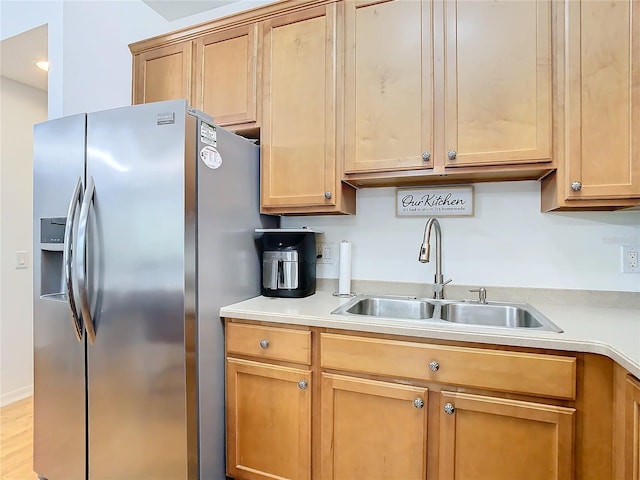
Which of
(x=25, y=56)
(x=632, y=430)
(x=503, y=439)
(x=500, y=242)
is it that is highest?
(x=25, y=56)

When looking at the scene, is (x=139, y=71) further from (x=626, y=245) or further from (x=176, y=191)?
(x=626, y=245)

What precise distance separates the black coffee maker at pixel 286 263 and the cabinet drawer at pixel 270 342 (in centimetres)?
32

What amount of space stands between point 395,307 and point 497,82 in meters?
1.11

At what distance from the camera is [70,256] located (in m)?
1.41

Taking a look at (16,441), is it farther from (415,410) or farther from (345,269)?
(415,410)

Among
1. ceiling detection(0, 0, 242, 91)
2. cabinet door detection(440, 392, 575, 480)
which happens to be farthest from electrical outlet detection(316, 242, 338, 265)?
ceiling detection(0, 0, 242, 91)

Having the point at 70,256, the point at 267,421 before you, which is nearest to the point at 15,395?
the point at 70,256

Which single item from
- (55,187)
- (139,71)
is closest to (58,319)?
(55,187)

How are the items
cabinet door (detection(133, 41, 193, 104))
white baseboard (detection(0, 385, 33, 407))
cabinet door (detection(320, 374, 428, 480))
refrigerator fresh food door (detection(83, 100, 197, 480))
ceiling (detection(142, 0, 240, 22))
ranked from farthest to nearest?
1. white baseboard (detection(0, 385, 33, 407))
2. ceiling (detection(142, 0, 240, 22))
3. cabinet door (detection(133, 41, 193, 104))
4. refrigerator fresh food door (detection(83, 100, 197, 480))
5. cabinet door (detection(320, 374, 428, 480))

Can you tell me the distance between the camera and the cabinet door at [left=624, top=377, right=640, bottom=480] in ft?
2.97

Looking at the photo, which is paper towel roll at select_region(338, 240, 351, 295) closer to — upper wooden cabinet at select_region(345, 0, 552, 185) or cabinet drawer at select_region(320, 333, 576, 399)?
upper wooden cabinet at select_region(345, 0, 552, 185)

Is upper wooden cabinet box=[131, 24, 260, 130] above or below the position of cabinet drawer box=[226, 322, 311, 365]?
above

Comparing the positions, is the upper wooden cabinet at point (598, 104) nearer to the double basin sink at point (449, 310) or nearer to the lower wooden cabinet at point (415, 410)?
the double basin sink at point (449, 310)

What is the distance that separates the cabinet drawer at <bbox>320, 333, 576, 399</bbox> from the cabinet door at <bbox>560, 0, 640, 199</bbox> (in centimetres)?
70
